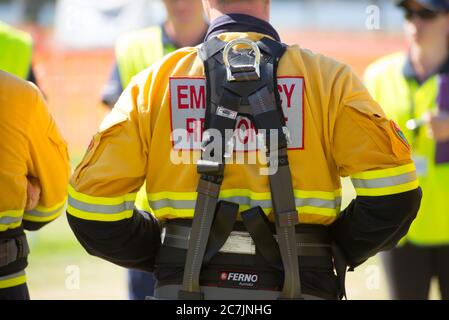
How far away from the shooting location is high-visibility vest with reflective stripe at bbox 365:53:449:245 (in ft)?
16.1

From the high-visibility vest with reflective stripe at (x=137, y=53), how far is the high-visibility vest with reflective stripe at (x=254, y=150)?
6.26 ft

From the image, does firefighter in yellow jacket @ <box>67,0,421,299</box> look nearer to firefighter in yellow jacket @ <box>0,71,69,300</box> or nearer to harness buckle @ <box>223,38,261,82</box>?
harness buckle @ <box>223,38,261,82</box>

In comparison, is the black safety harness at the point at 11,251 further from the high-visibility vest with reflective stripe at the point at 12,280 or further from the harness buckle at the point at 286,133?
the harness buckle at the point at 286,133

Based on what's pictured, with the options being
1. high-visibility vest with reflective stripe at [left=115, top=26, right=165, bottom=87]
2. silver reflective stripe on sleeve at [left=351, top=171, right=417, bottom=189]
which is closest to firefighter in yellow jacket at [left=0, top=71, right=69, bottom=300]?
silver reflective stripe on sleeve at [left=351, top=171, right=417, bottom=189]

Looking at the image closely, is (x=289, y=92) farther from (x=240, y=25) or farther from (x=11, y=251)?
(x=11, y=251)

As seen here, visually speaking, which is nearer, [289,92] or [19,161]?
[289,92]

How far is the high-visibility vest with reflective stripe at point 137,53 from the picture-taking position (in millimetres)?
4758

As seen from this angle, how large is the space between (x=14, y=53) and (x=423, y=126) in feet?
7.35

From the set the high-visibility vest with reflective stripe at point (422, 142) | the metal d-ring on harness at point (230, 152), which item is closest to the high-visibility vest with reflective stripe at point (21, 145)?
the metal d-ring on harness at point (230, 152)

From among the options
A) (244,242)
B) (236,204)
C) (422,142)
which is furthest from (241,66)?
(422,142)

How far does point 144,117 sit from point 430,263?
2.65m

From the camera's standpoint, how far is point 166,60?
113 inches

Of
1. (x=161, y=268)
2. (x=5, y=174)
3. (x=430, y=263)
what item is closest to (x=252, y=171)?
(x=161, y=268)

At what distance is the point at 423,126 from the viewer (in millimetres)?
4875
